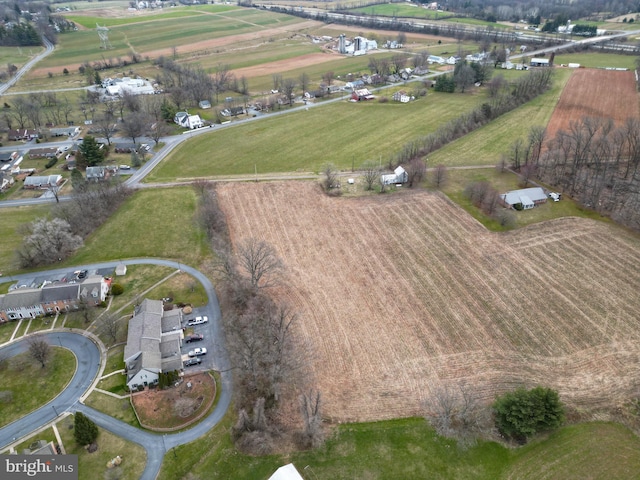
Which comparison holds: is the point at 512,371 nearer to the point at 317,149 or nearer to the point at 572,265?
the point at 572,265

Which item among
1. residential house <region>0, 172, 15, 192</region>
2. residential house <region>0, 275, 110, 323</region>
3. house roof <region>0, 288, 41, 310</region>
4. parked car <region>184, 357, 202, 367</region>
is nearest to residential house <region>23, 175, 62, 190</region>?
residential house <region>0, 172, 15, 192</region>

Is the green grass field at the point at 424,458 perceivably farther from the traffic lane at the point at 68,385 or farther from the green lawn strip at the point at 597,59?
the green lawn strip at the point at 597,59

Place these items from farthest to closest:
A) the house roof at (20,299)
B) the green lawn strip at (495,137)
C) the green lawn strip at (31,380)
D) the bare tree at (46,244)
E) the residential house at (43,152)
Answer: the residential house at (43,152), the green lawn strip at (495,137), the bare tree at (46,244), the house roof at (20,299), the green lawn strip at (31,380)

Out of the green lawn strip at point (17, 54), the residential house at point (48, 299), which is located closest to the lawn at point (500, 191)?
the residential house at point (48, 299)

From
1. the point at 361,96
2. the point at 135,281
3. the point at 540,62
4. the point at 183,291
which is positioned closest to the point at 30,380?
the point at 135,281

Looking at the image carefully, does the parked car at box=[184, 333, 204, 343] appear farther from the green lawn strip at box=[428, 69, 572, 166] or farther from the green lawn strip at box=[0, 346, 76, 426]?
the green lawn strip at box=[428, 69, 572, 166]

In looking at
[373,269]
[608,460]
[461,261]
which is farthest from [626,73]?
[608,460]
